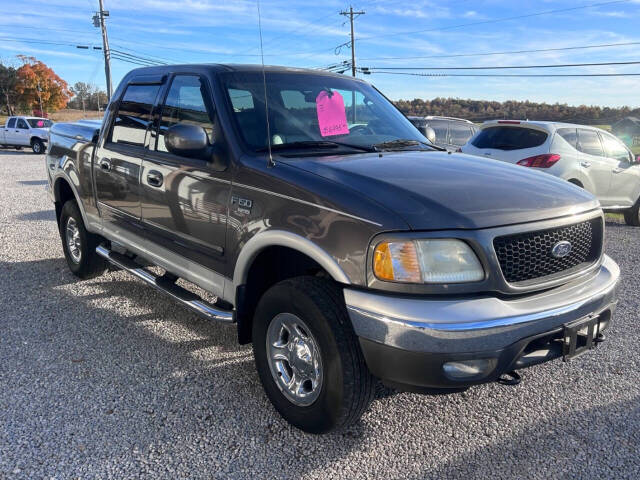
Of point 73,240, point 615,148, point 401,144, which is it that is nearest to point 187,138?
point 401,144

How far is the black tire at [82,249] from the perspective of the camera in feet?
17.2

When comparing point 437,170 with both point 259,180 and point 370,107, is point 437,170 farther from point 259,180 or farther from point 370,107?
point 370,107

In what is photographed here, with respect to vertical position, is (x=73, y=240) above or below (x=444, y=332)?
below

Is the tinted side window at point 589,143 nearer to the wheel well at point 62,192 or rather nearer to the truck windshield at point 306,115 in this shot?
the truck windshield at point 306,115

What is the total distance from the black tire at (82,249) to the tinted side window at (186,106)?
1889 mm

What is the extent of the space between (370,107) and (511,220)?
1911 millimetres

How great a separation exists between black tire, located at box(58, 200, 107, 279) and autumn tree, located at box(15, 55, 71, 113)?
72.3 m

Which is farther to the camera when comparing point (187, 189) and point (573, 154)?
point (573, 154)

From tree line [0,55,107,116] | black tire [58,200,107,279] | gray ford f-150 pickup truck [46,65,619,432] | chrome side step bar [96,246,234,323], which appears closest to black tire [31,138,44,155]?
black tire [58,200,107,279]

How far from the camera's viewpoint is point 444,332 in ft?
7.41

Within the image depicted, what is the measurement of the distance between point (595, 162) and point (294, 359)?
7.67 metres

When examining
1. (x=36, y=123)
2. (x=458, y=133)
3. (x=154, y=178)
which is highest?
(x=36, y=123)

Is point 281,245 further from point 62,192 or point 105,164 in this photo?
point 62,192

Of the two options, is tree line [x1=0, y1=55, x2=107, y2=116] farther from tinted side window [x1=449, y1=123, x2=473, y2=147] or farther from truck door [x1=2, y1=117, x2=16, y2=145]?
tinted side window [x1=449, y1=123, x2=473, y2=147]
